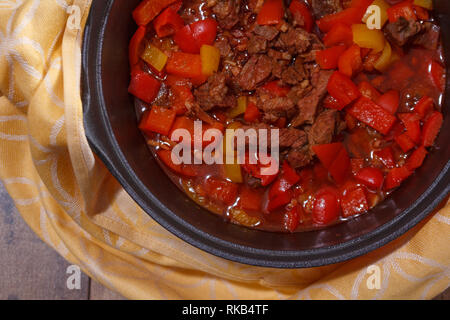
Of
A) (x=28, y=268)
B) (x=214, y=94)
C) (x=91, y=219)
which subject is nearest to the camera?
(x=214, y=94)

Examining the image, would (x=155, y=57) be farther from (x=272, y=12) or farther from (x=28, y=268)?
(x=28, y=268)

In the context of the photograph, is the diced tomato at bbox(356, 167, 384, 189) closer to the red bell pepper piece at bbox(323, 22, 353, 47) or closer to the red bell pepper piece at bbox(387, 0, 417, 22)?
the red bell pepper piece at bbox(323, 22, 353, 47)

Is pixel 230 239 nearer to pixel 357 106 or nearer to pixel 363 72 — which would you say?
pixel 357 106

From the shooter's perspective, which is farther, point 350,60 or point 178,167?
point 178,167

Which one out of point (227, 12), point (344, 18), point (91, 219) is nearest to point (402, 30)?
point (344, 18)

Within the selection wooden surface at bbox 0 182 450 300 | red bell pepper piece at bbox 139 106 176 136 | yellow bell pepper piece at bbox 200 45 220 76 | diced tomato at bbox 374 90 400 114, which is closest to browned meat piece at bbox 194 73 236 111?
yellow bell pepper piece at bbox 200 45 220 76

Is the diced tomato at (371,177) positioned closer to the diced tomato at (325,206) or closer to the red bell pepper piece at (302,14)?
the diced tomato at (325,206)
